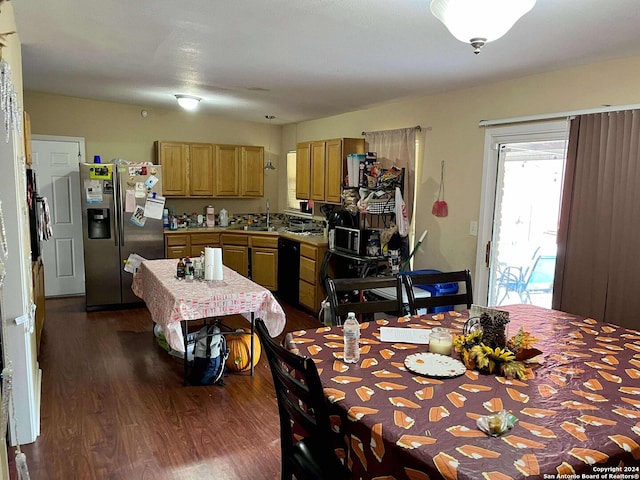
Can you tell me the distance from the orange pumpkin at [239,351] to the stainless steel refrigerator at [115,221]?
2334 millimetres

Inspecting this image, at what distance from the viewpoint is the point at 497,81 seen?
3582 mm

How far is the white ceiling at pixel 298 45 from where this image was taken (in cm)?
223

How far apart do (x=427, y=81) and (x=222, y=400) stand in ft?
9.56

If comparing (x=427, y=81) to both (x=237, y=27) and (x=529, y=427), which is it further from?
(x=529, y=427)

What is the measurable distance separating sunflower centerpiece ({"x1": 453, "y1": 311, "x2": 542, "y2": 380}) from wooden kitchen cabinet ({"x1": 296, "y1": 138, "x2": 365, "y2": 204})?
3.35m

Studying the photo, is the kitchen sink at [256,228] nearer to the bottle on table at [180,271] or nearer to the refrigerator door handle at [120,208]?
the refrigerator door handle at [120,208]

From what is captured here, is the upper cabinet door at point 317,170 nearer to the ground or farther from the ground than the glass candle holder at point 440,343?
farther from the ground

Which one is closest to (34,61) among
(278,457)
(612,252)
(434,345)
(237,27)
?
(237,27)

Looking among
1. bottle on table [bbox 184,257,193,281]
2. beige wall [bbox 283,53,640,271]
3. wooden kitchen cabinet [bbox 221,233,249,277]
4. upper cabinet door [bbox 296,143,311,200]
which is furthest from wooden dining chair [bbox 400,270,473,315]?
wooden kitchen cabinet [bbox 221,233,249,277]

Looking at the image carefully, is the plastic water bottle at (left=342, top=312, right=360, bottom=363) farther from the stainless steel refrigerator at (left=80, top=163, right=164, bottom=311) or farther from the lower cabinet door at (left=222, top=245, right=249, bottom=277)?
the lower cabinet door at (left=222, top=245, right=249, bottom=277)

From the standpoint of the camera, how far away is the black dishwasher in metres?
5.49

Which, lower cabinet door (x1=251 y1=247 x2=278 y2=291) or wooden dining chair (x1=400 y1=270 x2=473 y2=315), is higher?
wooden dining chair (x1=400 y1=270 x2=473 y2=315)

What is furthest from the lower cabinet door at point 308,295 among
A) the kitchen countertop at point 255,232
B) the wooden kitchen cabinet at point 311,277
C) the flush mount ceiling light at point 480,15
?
the flush mount ceiling light at point 480,15

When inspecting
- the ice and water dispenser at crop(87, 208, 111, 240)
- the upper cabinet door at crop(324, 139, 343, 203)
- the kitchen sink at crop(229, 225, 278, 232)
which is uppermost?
the upper cabinet door at crop(324, 139, 343, 203)
